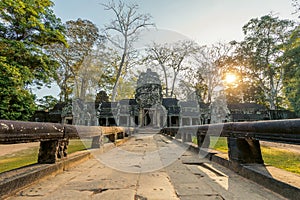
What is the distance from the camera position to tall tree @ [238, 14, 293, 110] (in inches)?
855

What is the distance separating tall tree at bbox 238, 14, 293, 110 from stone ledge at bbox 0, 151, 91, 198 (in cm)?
2487

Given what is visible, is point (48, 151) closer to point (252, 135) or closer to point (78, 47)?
point (252, 135)

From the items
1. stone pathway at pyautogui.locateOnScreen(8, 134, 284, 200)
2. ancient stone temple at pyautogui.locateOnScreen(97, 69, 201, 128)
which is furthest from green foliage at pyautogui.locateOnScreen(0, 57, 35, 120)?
ancient stone temple at pyautogui.locateOnScreen(97, 69, 201, 128)

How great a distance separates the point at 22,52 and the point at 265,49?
964 inches

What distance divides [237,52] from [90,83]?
796 inches

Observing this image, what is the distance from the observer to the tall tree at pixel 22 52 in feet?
28.9

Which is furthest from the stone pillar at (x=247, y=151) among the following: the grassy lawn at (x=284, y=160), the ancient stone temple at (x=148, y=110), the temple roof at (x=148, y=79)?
the temple roof at (x=148, y=79)

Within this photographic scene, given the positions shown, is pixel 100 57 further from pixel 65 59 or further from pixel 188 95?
pixel 188 95

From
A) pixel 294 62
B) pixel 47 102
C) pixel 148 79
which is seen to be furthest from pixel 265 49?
pixel 47 102

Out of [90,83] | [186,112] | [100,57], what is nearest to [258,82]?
[186,112]

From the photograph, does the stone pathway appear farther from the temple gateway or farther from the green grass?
the temple gateway

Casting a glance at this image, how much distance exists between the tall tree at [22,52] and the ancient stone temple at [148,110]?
11.5m

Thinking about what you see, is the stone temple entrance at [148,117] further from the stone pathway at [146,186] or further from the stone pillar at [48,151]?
the stone pillar at [48,151]

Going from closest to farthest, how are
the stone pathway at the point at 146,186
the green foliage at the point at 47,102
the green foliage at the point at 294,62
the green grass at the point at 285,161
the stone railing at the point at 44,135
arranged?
the stone railing at the point at 44,135, the stone pathway at the point at 146,186, the green grass at the point at 285,161, the green foliage at the point at 294,62, the green foliage at the point at 47,102
